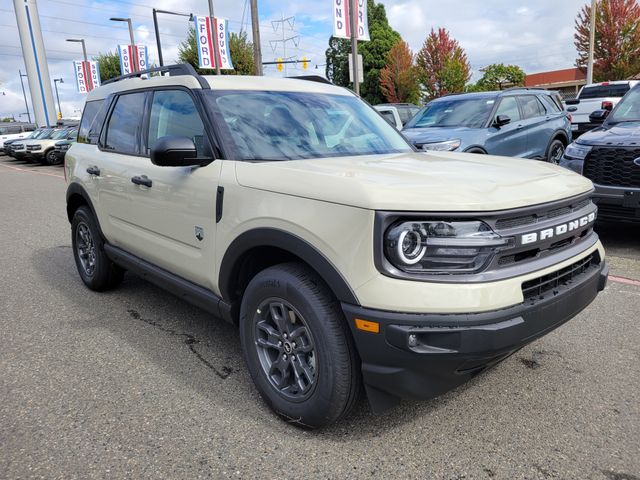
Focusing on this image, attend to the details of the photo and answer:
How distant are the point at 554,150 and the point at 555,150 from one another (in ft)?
0.18

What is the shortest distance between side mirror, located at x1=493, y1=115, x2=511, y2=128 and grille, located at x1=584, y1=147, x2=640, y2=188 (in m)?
2.71

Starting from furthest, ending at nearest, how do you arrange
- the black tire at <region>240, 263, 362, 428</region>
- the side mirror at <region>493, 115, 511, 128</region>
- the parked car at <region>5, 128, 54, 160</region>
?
the parked car at <region>5, 128, 54, 160</region>, the side mirror at <region>493, 115, 511, 128</region>, the black tire at <region>240, 263, 362, 428</region>

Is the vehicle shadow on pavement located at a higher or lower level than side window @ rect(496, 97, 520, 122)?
lower

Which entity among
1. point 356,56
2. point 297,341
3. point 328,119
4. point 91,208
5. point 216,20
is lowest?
point 297,341

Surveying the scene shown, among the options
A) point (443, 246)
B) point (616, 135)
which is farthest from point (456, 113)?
point (443, 246)

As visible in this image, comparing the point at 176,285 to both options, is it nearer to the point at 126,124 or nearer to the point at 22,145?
the point at 126,124

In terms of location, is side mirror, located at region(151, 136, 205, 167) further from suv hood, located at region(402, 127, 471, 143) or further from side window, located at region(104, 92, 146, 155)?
suv hood, located at region(402, 127, 471, 143)

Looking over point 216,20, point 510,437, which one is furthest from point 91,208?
point 216,20

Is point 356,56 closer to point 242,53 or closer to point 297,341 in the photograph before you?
point 297,341

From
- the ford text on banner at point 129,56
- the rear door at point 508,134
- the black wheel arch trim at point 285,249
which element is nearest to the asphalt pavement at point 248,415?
the black wheel arch trim at point 285,249

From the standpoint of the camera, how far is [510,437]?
8.19 feet

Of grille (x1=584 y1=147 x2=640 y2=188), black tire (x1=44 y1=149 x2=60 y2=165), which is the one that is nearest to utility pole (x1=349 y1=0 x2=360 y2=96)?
grille (x1=584 y1=147 x2=640 y2=188)

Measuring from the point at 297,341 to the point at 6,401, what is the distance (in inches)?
69.8

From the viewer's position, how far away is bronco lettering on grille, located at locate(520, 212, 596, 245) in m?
2.24
